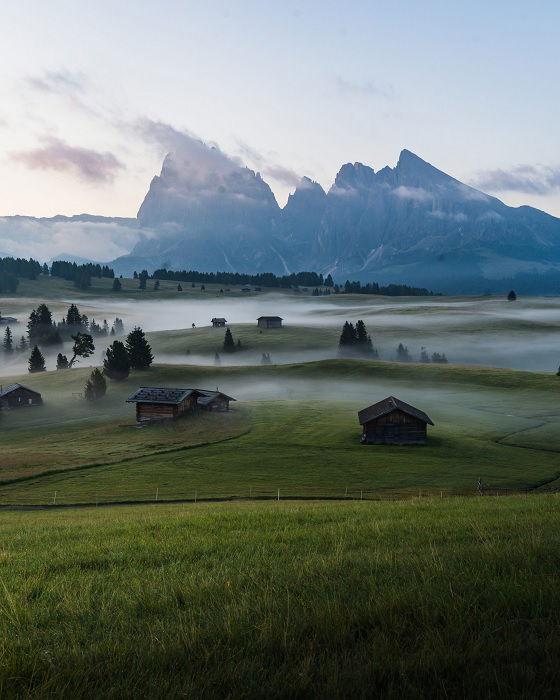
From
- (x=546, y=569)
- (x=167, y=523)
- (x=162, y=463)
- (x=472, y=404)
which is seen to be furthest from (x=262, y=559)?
(x=472, y=404)

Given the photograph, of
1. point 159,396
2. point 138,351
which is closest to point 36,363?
point 138,351

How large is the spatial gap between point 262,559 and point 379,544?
2.03 metres

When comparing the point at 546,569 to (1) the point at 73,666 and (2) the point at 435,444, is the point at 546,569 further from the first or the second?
(2) the point at 435,444

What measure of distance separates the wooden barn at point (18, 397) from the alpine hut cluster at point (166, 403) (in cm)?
3595

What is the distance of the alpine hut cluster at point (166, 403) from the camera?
88.2 metres

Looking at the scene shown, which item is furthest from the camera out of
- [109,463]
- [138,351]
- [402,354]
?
[402,354]

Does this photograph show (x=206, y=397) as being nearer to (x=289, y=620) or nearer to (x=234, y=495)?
(x=234, y=495)

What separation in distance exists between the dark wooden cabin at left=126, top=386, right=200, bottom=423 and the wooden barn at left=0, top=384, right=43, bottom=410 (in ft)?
119

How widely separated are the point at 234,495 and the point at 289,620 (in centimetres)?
4059

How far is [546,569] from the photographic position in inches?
250

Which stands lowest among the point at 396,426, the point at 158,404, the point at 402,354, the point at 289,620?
the point at 158,404

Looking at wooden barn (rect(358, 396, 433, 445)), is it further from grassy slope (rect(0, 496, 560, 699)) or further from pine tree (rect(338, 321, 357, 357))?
pine tree (rect(338, 321, 357, 357))

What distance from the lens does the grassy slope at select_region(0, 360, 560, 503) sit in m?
50.7

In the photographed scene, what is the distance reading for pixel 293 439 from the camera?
2776 inches
